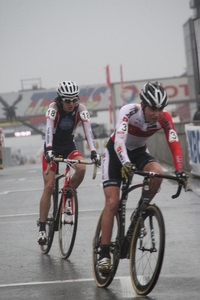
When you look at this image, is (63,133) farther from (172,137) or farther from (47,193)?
(172,137)

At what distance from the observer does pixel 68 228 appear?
9.07 metres

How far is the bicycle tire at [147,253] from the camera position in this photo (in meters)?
6.51

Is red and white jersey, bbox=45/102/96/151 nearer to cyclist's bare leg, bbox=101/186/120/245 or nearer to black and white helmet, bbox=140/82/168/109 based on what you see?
cyclist's bare leg, bbox=101/186/120/245

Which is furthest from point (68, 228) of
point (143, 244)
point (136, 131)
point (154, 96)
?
point (154, 96)

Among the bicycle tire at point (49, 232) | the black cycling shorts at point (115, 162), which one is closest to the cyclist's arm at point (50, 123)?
the bicycle tire at point (49, 232)

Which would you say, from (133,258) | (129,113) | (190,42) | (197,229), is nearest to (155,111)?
(129,113)

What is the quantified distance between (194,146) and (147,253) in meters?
12.3

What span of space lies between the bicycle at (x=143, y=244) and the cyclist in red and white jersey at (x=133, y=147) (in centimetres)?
9

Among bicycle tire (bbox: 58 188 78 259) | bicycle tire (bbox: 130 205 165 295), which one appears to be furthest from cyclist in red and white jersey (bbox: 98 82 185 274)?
bicycle tire (bbox: 58 188 78 259)

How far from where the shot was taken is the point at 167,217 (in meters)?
12.2

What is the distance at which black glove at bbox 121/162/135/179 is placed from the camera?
6855mm

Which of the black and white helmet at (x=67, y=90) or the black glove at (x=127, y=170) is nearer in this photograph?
the black glove at (x=127, y=170)

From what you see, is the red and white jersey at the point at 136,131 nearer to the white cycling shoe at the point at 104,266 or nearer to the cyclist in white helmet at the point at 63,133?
the white cycling shoe at the point at 104,266

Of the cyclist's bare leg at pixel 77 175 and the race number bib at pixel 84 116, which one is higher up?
the race number bib at pixel 84 116
